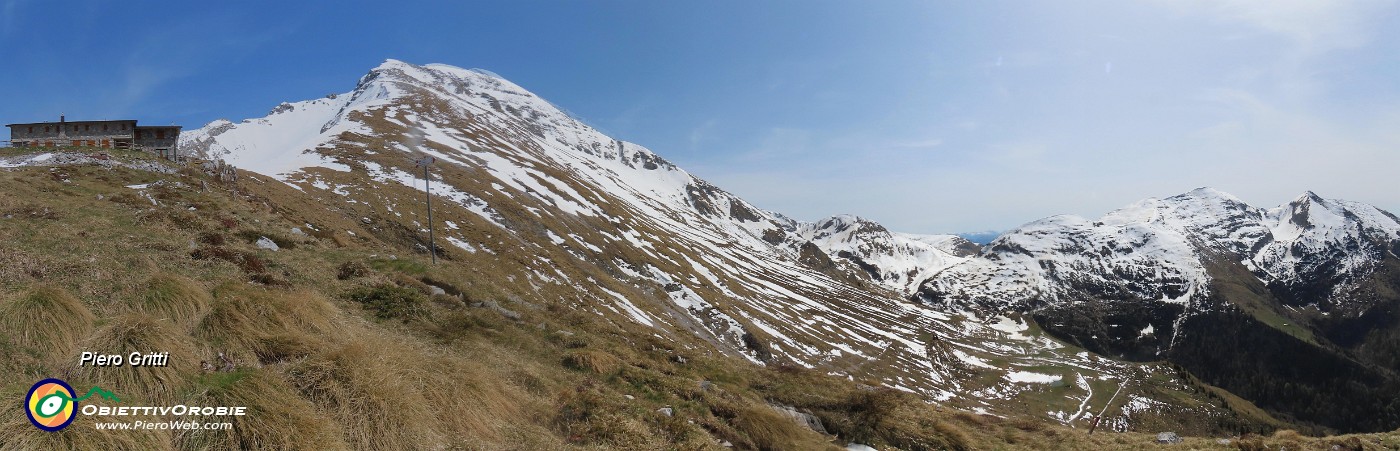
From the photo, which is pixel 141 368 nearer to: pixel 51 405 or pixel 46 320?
pixel 51 405

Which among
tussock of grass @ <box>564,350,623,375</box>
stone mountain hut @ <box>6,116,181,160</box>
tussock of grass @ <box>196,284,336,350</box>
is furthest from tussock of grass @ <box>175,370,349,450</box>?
stone mountain hut @ <box>6,116,181,160</box>

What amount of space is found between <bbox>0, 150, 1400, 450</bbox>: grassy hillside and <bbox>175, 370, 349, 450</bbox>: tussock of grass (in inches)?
1.2

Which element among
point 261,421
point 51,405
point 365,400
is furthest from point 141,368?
point 365,400

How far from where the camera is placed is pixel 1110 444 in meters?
20.5

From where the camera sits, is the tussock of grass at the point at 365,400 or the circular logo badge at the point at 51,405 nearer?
the circular logo badge at the point at 51,405

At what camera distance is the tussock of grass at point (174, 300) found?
11.1 meters

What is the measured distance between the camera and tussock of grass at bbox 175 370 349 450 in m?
7.42

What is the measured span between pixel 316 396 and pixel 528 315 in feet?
46.3

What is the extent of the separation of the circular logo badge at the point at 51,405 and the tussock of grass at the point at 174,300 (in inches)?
177

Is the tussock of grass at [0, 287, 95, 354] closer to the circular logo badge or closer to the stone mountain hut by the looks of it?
the circular logo badge

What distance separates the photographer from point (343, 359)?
9.61 meters

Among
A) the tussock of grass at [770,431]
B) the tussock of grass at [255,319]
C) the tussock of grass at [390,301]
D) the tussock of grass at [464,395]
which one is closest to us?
the tussock of grass at [464,395]

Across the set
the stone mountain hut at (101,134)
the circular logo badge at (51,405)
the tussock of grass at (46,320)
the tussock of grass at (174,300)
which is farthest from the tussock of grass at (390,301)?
the stone mountain hut at (101,134)

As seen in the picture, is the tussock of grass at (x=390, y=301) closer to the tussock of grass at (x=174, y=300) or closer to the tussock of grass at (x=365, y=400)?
the tussock of grass at (x=174, y=300)
